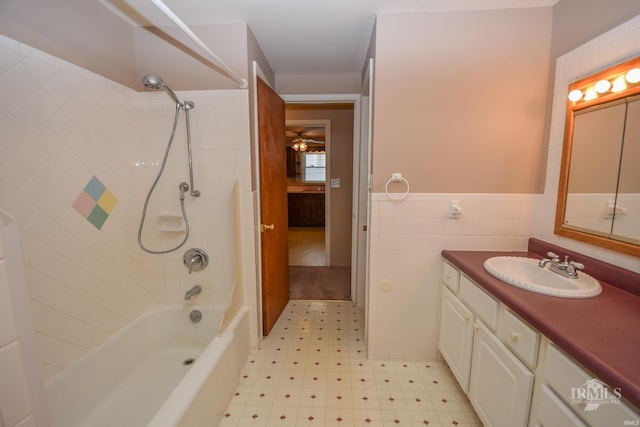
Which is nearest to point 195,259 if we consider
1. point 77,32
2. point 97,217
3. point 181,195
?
point 181,195

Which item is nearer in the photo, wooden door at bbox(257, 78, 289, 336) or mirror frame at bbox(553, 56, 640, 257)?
mirror frame at bbox(553, 56, 640, 257)

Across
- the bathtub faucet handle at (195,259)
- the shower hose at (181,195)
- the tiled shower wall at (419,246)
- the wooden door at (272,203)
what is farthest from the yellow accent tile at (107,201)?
the tiled shower wall at (419,246)

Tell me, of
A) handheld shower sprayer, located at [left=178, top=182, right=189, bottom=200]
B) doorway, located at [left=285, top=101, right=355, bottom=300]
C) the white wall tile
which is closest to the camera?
the white wall tile

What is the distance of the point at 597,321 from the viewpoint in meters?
0.99

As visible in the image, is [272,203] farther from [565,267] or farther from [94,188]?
[565,267]

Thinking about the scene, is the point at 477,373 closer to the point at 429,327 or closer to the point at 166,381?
the point at 429,327

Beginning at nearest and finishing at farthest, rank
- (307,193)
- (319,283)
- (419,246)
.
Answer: (419,246), (319,283), (307,193)

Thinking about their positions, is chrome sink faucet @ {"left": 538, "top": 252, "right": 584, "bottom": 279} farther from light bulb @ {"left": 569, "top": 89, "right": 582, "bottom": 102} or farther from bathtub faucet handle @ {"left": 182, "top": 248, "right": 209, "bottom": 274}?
bathtub faucet handle @ {"left": 182, "top": 248, "right": 209, "bottom": 274}

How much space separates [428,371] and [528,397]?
94cm

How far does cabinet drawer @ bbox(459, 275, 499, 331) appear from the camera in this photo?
131cm

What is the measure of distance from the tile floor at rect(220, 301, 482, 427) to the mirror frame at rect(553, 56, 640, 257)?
3.79 ft

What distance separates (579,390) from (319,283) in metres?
2.75

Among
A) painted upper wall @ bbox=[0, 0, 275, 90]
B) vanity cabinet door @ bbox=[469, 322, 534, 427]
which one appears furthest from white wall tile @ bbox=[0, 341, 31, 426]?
painted upper wall @ bbox=[0, 0, 275, 90]

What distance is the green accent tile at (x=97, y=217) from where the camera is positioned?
160 cm
